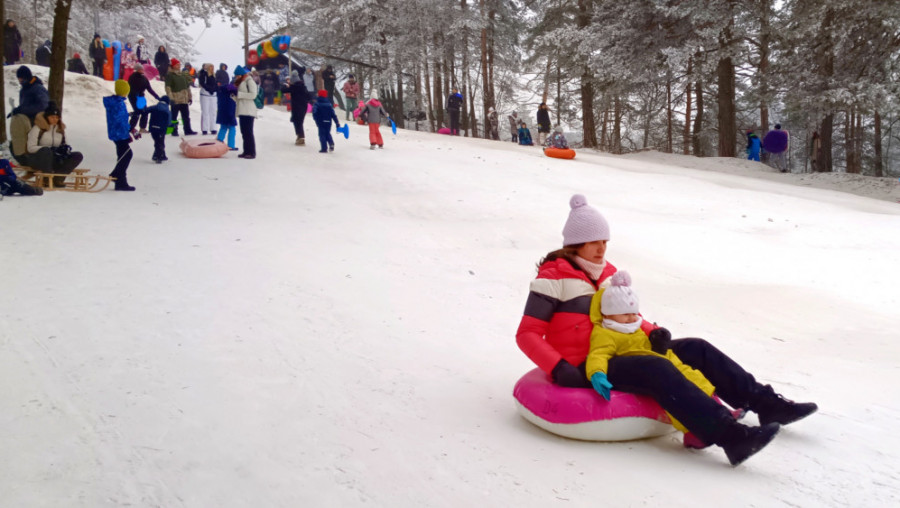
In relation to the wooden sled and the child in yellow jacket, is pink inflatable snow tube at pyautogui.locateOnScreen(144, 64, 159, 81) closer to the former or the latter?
the wooden sled

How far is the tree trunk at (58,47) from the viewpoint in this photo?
13.7m

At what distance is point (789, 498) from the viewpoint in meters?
Result: 3.04

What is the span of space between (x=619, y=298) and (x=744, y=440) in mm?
927

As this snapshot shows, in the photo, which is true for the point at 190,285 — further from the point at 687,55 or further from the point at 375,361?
the point at 687,55

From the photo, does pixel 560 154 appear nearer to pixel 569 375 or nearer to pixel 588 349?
pixel 588 349

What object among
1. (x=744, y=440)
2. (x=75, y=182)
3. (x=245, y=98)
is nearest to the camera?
(x=744, y=440)

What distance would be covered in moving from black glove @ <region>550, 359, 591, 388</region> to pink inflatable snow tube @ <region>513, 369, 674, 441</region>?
1.7 inches

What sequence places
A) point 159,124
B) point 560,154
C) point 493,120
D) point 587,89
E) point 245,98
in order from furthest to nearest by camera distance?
point 493,120 < point 587,89 < point 560,154 < point 245,98 < point 159,124

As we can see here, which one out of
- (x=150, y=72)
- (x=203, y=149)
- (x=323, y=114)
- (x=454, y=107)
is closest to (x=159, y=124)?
(x=203, y=149)

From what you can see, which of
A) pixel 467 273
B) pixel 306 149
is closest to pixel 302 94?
pixel 306 149

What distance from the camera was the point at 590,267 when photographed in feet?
13.0

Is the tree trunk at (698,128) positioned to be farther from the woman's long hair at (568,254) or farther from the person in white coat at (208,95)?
the woman's long hair at (568,254)

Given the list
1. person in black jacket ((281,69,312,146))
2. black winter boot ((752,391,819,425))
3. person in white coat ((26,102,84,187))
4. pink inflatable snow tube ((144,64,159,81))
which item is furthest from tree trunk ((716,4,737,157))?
pink inflatable snow tube ((144,64,159,81))

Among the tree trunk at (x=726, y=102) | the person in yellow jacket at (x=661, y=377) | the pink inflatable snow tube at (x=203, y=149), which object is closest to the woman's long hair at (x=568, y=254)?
the person in yellow jacket at (x=661, y=377)
